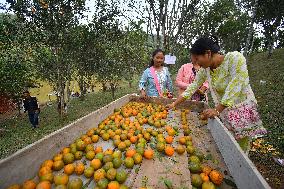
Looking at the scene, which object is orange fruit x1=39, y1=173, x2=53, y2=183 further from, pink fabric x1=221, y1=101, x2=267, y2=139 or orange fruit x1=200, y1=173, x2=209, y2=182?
pink fabric x1=221, y1=101, x2=267, y2=139

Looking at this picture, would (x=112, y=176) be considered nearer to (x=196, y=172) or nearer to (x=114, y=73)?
(x=196, y=172)

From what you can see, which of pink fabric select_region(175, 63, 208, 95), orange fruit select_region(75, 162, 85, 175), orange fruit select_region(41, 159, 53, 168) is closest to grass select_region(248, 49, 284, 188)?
pink fabric select_region(175, 63, 208, 95)

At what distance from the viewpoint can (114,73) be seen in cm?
2150

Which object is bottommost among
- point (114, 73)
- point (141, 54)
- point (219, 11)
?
point (114, 73)

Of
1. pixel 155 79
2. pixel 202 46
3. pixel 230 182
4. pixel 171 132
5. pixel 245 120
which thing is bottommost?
pixel 230 182

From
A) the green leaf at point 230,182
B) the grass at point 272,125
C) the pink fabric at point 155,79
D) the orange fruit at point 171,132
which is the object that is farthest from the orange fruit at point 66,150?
the grass at point 272,125

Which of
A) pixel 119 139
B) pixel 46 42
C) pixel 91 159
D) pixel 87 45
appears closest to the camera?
pixel 91 159

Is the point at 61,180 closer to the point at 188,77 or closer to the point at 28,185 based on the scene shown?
the point at 28,185

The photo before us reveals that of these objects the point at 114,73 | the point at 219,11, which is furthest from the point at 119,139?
the point at 219,11

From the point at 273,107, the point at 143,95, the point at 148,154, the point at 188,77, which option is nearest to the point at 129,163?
the point at 148,154

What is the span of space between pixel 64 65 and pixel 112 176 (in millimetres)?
13764

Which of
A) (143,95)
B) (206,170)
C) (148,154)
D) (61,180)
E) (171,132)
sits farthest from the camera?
(143,95)

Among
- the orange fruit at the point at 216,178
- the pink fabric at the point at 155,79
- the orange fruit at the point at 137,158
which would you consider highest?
the pink fabric at the point at 155,79

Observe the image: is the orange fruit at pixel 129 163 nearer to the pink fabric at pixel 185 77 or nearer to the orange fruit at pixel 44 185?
the orange fruit at pixel 44 185
